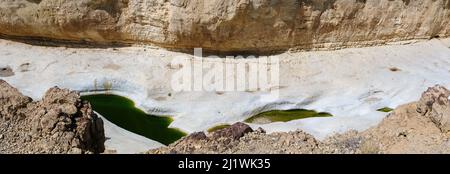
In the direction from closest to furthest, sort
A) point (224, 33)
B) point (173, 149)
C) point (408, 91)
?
point (173, 149) → point (408, 91) → point (224, 33)

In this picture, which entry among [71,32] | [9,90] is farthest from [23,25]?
[9,90]

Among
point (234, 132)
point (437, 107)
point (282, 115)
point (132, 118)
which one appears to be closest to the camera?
point (234, 132)

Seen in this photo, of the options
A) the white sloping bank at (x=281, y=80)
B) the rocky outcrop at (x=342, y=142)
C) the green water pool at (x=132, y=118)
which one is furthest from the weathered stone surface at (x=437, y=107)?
the green water pool at (x=132, y=118)

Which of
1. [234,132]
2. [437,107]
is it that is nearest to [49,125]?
[234,132]

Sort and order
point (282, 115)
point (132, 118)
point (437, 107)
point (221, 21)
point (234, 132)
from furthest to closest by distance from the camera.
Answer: point (221, 21) < point (282, 115) < point (132, 118) < point (437, 107) < point (234, 132)

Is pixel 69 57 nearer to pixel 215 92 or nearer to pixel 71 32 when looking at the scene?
pixel 71 32

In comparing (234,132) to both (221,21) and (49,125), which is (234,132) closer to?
(49,125)

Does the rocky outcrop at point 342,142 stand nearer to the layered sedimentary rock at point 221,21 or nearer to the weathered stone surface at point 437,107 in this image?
the weathered stone surface at point 437,107

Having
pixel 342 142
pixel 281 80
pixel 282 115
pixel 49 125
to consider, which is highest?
pixel 49 125
